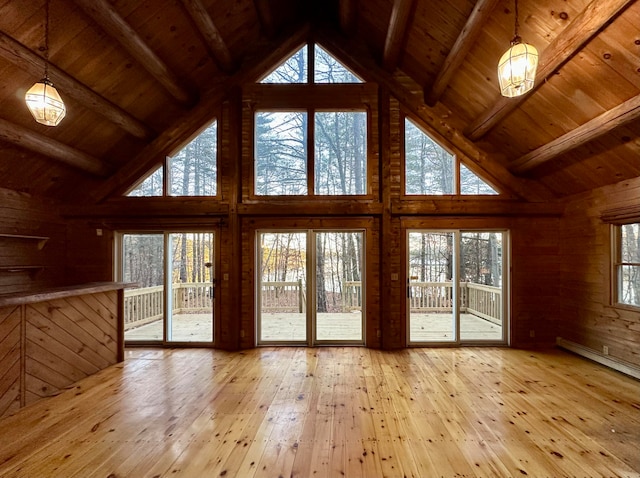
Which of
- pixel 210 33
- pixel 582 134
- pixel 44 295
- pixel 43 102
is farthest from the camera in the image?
pixel 210 33

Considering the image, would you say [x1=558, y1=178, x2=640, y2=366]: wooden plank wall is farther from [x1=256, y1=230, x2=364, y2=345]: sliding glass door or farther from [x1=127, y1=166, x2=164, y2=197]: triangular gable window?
[x1=127, y1=166, x2=164, y2=197]: triangular gable window

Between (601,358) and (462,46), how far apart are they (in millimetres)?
4627

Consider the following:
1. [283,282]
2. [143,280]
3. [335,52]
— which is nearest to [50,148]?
[143,280]

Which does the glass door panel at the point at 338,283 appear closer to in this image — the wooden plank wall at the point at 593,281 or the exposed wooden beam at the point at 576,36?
the exposed wooden beam at the point at 576,36

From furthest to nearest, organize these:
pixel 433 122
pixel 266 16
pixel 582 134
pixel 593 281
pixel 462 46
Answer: pixel 433 122, pixel 266 16, pixel 593 281, pixel 462 46, pixel 582 134

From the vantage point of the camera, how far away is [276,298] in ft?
17.5

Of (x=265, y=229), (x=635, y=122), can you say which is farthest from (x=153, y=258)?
(x=635, y=122)

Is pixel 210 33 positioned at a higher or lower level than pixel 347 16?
lower

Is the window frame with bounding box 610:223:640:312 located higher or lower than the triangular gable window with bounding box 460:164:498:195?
lower

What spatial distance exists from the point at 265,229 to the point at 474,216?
351cm

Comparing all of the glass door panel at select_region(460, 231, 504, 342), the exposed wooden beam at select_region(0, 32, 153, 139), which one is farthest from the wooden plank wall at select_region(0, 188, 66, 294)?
the glass door panel at select_region(460, 231, 504, 342)

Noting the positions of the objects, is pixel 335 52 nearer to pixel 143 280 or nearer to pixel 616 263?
pixel 143 280

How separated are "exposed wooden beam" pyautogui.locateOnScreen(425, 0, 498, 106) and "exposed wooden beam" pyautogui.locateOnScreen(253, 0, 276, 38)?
9.01 ft

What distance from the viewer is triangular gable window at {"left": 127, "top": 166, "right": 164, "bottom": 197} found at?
17.5 ft
